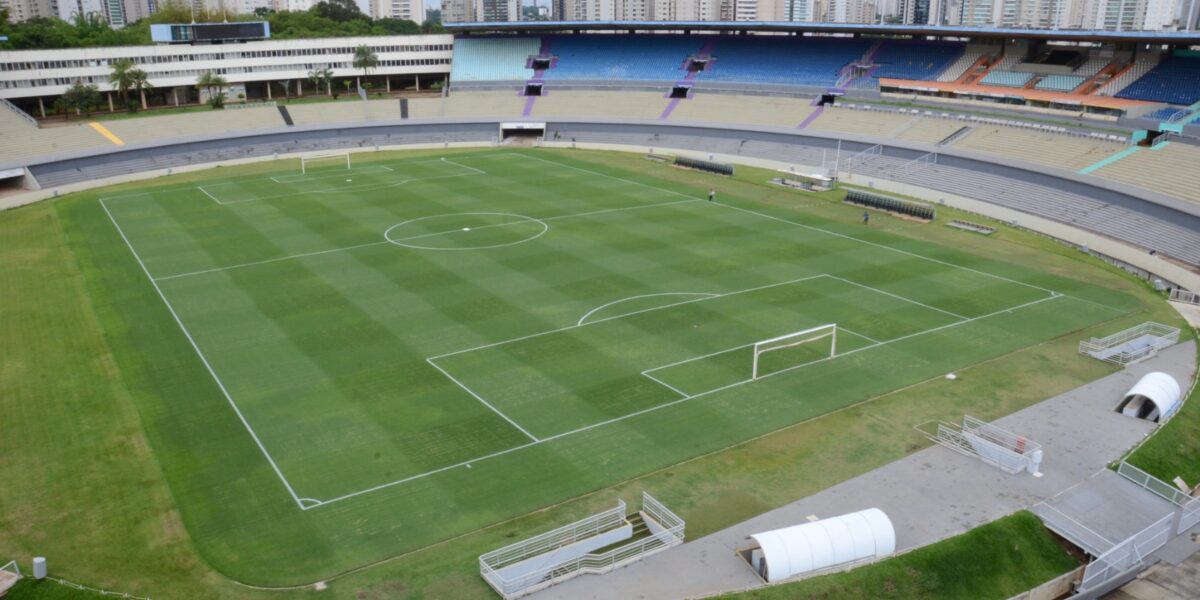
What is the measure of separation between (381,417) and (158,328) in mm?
13097

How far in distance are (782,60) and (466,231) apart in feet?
167

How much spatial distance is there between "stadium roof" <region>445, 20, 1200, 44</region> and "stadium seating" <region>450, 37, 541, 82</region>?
1.24m

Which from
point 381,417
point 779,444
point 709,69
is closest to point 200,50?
point 709,69

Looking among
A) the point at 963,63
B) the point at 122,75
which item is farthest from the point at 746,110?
the point at 122,75

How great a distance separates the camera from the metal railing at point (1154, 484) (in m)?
22.1

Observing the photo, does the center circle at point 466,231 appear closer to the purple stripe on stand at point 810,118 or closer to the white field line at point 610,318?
the white field line at point 610,318

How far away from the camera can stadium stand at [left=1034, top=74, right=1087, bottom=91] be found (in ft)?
232

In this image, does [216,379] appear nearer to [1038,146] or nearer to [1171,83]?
[1038,146]

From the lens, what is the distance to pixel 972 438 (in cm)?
2503

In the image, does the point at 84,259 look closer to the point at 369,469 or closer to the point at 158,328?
the point at 158,328

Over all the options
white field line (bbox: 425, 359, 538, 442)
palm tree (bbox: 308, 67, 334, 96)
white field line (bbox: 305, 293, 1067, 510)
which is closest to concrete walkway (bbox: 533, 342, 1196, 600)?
white field line (bbox: 305, 293, 1067, 510)

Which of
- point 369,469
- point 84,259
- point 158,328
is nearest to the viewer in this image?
point 369,469

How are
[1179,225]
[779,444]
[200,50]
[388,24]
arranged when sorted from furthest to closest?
[388,24] → [200,50] → [1179,225] → [779,444]

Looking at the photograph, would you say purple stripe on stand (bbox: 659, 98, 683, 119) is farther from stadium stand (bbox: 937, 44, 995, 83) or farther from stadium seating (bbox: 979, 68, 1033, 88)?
stadium seating (bbox: 979, 68, 1033, 88)
